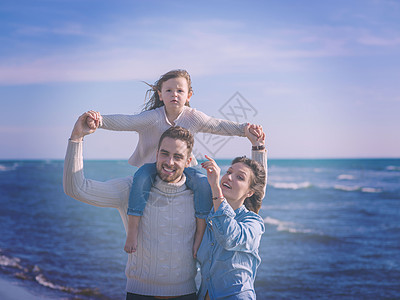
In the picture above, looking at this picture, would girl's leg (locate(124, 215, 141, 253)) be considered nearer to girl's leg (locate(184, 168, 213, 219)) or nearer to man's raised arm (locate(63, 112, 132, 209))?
man's raised arm (locate(63, 112, 132, 209))

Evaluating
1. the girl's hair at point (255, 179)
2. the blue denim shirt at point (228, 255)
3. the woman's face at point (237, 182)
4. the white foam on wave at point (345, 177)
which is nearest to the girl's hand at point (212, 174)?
the blue denim shirt at point (228, 255)

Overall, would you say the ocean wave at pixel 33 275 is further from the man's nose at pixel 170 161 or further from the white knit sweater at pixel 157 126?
the man's nose at pixel 170 161

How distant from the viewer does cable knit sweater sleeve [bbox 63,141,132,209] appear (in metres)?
2.37

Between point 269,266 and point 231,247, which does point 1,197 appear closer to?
point 269,266

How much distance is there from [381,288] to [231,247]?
7.88 m

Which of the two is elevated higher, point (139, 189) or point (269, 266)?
point (139, 189)

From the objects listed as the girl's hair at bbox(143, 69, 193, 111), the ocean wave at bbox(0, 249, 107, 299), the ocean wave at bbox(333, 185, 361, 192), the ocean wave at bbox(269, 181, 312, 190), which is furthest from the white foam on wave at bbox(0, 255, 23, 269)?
the ocean wave at bbox(333, 185, 361, 192)

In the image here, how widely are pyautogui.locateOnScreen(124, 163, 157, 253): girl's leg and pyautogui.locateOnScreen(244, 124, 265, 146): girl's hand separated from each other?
2.60 feet

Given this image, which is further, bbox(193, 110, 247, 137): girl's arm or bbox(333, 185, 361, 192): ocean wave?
bbox(333, 185, 361, 192): ocean wave

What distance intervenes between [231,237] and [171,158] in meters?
0.54

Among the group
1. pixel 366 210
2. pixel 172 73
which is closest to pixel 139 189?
pixel 172 73

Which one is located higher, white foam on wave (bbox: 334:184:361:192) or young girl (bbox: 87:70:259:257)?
young girl (bbox: 87:70:259:257)

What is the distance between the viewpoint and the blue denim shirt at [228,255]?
2.27 meters

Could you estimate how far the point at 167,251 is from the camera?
2.45 meters
